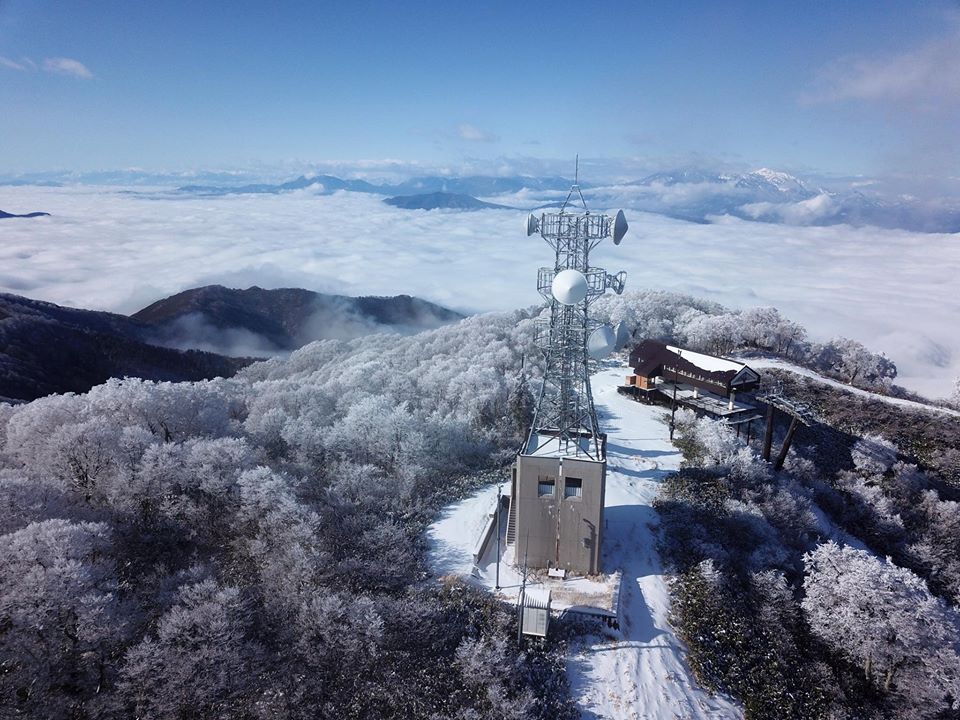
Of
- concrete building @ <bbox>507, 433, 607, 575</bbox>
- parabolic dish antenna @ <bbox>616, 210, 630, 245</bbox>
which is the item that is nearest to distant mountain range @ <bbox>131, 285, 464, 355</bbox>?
concrete building @ <bbox>507, 433, 607, 575</bbox>

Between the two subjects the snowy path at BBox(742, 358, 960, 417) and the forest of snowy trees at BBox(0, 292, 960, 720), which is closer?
the forest of snowy trees at BBox(0, 292, 960, 720)

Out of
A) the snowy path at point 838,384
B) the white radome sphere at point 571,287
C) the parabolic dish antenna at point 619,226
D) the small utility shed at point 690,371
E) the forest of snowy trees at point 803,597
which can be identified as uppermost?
the parabolic dish antenna at point 619,226

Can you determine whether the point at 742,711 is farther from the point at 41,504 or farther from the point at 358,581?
the point at 41,504

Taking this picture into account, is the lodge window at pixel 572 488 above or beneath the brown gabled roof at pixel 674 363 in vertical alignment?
beneath

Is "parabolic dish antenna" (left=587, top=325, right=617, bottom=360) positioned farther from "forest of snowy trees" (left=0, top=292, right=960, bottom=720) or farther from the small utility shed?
the small utility shed

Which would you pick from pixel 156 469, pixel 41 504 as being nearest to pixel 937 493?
pixel 156 469

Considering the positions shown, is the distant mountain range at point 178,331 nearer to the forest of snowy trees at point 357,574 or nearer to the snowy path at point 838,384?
the forest of snowy trees at point 357,574

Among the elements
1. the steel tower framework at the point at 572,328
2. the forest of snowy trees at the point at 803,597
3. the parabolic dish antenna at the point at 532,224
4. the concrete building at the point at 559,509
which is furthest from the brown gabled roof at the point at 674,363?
the parabolic dish antenna at the point at 532,224
